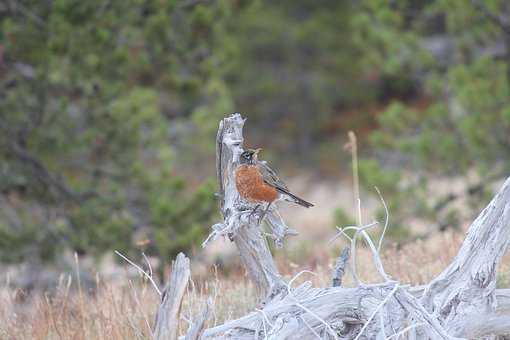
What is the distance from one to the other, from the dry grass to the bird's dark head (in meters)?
0.70

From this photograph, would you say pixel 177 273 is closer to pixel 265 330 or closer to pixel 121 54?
pixel 265 330

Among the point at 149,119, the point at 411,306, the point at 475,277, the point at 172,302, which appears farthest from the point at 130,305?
the point at 149,119

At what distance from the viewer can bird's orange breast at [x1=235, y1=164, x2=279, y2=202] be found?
5.02 meters

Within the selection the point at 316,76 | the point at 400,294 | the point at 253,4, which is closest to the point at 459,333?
the point at 400,294

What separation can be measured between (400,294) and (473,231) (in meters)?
0.56

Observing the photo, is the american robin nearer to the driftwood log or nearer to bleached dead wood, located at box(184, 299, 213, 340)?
the driftwood log

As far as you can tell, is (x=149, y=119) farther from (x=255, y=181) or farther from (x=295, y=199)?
(x=255, y=181)

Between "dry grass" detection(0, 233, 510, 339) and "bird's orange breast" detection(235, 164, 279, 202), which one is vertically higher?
"bird's orange breast" detection(235, 164, 279, 202)

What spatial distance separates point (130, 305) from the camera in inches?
229

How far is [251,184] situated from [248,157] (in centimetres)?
18

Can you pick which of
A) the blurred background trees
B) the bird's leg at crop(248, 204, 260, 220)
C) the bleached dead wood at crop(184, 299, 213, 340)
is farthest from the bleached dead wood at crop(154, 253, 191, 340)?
the blurred background trees

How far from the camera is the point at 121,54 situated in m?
10.4

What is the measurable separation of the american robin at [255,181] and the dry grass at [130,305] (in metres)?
0.52

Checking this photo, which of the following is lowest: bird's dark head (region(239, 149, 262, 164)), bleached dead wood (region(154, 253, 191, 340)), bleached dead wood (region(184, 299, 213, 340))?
bleached dead wood (region(184, 299, 213, 340))
